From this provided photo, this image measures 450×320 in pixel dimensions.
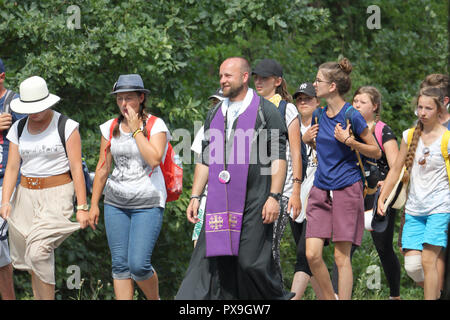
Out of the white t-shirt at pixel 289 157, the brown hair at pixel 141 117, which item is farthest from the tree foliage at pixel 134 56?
the white t-shirt at pixel 289 157

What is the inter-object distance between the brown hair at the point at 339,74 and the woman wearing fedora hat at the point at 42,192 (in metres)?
2.17

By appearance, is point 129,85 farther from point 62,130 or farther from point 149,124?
point 62,130

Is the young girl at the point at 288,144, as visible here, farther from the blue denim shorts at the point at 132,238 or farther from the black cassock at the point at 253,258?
the blue denim shorts at the point at 132,238

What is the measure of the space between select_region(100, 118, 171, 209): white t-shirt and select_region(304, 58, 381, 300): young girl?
132 cm

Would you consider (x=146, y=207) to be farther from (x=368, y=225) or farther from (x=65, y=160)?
(x=368, y=225)

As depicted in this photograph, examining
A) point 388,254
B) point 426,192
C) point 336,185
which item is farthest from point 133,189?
point 388,254

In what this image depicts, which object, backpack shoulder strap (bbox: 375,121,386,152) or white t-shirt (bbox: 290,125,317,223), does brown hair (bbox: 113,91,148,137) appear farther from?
backpack shoulder strap (bbox: 375,121,386,152)

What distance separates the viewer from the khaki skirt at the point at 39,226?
6.95m

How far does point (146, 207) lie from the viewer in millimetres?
6953

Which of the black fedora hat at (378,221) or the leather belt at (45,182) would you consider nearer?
the leather belt at (45,182)

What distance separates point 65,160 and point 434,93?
3140 mm

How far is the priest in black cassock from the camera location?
6.24 meters

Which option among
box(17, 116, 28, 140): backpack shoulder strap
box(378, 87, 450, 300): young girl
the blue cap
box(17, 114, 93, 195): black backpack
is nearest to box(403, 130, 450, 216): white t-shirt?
box(378, 87, 450, 300): young girl
